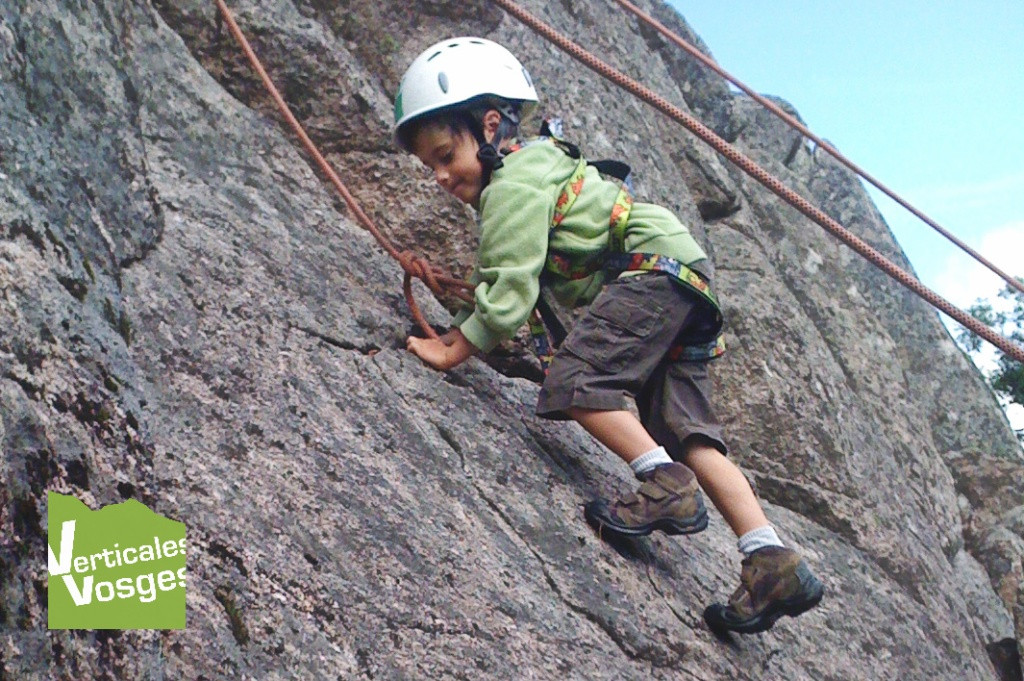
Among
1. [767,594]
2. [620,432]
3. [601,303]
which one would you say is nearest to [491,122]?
[601,303]

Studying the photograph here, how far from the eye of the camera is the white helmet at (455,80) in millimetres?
4012

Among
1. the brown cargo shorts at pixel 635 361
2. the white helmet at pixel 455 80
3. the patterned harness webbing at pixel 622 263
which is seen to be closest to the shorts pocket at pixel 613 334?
the brown cargo shorts at pixel 635 361

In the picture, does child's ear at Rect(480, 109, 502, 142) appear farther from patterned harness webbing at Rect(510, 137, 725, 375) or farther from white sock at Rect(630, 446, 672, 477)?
Result: white sock at Rect(630, 446, 672, 477)

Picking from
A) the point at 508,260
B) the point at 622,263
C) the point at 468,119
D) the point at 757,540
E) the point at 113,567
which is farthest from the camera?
the point at 468,119

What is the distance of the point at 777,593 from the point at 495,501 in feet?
3.16

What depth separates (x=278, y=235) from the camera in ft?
12.3

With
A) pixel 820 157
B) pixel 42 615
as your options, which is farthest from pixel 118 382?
pixel 820 157

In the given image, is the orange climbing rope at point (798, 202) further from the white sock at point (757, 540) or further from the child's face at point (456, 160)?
the white sock at point (757, 540)

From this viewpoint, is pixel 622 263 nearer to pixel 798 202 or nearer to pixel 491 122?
pixel 491 122

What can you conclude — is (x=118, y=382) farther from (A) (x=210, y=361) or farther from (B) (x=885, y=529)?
(B) (x=885, y=529)

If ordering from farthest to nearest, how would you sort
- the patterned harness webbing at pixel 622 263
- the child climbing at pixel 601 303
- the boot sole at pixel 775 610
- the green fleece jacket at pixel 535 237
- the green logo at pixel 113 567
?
the patterned harness webbing at pixel 622 263 < the green fleece jacket at pixel 535 237 < the child climbing at pixel 601 303 < the boot sole at pixel 775 610 < the green logo at pixel 113 567

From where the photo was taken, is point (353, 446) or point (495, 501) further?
point (495, 501)

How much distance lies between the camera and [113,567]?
7.17 ft

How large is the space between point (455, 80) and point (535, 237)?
74 centimetres
